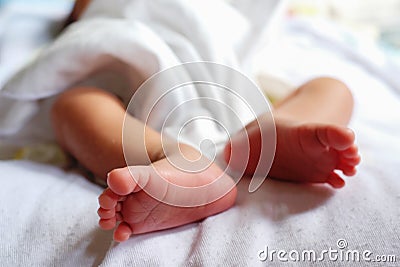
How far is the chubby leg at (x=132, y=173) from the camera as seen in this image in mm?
482

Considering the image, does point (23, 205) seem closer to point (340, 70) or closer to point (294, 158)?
point (294, 158)

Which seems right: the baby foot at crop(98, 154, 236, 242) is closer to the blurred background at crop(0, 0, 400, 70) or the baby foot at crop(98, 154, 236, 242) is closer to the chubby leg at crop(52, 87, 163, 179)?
the chubby leg at crop(52, 87, 163, 179)

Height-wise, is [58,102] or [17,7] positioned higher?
[58,102]

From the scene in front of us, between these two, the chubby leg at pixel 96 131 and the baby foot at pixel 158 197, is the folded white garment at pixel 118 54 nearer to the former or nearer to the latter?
the chubby leg at pixel 96 131

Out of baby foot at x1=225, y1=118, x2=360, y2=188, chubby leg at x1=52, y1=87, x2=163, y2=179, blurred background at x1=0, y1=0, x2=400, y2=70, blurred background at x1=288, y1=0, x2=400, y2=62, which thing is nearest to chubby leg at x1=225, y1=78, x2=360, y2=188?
baby foot at x1=225, y1=118, x2=360, y2=188

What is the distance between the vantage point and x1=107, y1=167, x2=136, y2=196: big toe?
459 mm

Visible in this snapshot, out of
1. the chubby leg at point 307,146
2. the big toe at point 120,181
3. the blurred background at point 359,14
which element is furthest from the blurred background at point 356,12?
the big toe at point 120,181

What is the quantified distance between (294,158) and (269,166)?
3 centimetres

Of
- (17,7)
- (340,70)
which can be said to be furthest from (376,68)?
(17,7)

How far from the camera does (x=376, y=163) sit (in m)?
0.66

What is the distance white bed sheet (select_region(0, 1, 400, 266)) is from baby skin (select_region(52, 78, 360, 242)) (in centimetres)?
2

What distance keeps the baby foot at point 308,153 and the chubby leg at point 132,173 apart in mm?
58

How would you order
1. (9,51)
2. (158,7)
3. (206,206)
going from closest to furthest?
1. (206,206)
2. (158,7)
3. (9,51)

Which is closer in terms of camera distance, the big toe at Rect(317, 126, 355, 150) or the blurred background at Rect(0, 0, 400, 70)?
the big toe at Rect(317, 126, 355, 150)
